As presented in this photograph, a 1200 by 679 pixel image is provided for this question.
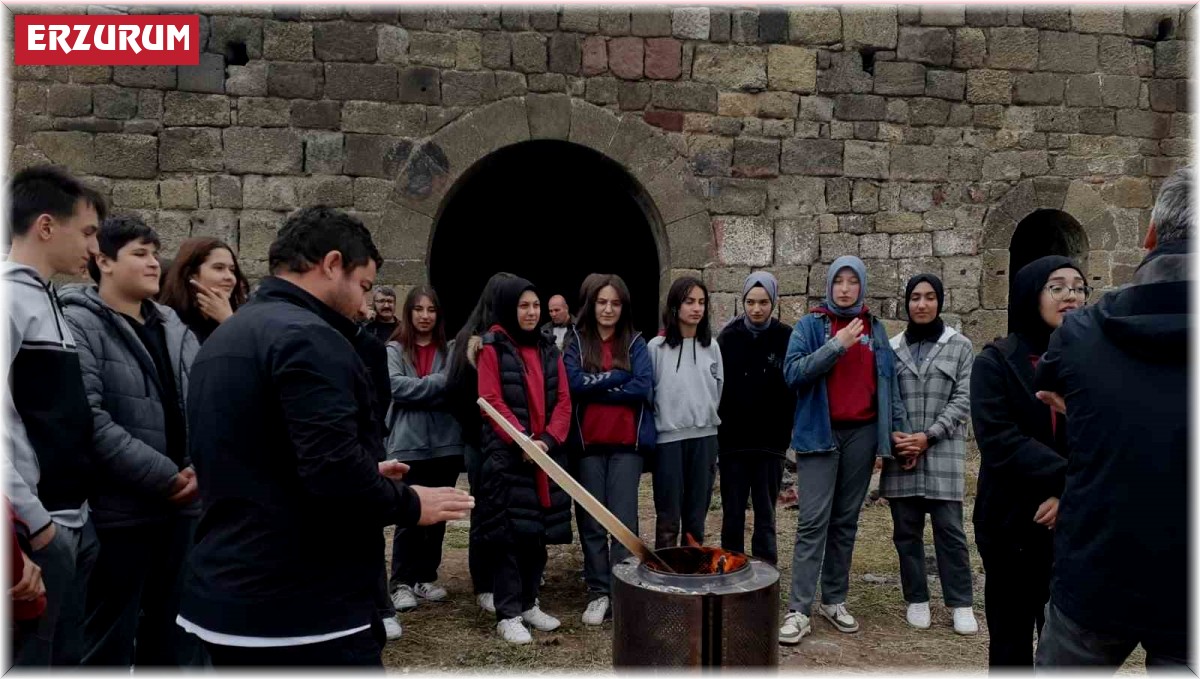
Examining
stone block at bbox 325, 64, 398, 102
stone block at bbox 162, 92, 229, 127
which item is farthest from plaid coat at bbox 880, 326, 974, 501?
stone block at bbox 162, 92, 229, 127

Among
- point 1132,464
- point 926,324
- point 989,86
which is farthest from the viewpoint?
point 989,86

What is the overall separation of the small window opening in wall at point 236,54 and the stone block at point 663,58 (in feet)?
10.5

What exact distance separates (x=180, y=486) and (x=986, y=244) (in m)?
7.23

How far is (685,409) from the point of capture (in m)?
4.84

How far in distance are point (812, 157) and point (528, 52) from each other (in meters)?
2.58

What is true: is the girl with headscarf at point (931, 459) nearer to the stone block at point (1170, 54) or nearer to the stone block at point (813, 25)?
the stone block at point (813, 25)

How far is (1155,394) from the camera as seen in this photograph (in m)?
2.19

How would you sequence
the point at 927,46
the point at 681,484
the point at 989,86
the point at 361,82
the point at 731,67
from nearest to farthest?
the point at 681,484
the point at 361,82
the point at 731,67
the point at 927,46
the point at 989,86

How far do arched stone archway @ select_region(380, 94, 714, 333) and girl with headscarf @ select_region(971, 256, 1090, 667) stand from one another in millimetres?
4462

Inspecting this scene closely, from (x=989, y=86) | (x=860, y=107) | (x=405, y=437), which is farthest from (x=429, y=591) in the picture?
(x=989, y=86)

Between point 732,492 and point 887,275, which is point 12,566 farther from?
point 887,275

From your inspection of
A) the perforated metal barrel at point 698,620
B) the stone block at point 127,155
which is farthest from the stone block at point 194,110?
the perforated metal barrel at point 698,620

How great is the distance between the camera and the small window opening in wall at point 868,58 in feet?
25.8

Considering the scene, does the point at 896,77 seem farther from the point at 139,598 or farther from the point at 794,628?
the point at 139,598
